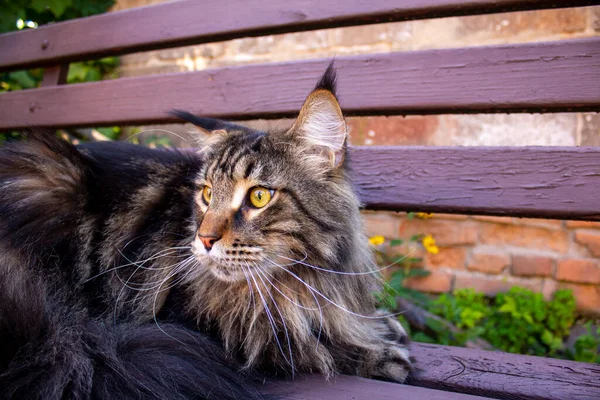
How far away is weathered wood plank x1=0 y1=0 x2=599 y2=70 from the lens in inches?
68.7

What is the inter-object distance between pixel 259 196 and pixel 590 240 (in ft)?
6.45

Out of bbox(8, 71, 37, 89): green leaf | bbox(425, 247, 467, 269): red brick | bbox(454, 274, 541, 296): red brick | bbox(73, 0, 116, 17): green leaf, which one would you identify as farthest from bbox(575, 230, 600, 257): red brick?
bbox(8, 71, 37, 89): green leaf

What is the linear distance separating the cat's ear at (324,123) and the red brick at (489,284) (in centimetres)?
163

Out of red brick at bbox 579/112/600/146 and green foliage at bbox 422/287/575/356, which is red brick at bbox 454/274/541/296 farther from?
red brick at bbox 579/112/600/146

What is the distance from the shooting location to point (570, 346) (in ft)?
8.05

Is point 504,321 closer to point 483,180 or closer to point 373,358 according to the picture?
point 483,180

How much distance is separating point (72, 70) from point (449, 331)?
3.21m

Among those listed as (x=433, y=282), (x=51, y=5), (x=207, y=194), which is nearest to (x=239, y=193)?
(x=207, y=194)

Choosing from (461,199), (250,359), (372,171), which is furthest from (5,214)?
(461,199)

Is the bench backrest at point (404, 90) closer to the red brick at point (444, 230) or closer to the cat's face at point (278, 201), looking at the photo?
the cat's face at point (278, 201)

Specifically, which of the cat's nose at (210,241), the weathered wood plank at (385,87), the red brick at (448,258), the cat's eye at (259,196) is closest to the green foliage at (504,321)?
the red brick at (448,258)

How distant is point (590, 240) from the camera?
2.52 meters

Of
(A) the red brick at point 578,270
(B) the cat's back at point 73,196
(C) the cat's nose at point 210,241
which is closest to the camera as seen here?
(C) the cat's nose at point 210,241

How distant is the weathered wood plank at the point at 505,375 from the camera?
1243 millimetres
